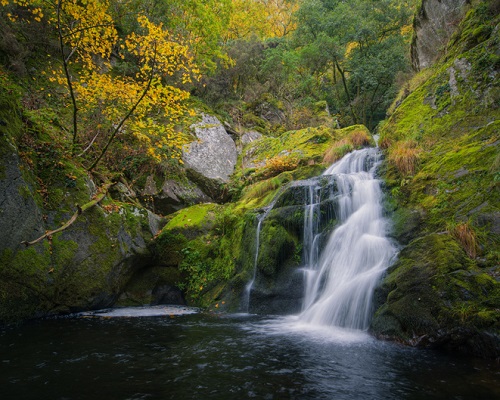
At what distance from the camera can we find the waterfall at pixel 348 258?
5.03 m

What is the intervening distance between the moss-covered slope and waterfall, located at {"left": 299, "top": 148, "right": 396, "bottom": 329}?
0.37 m

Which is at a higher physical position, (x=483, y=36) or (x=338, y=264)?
(x=483, y=36)

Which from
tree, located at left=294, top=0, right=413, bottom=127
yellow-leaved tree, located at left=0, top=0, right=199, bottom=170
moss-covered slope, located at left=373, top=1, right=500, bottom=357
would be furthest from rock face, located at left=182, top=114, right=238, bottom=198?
tree, located at left=294, top=0, right=413, bottom=127

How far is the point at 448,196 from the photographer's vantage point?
5.50 meters

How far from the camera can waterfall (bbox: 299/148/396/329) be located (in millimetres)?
5027

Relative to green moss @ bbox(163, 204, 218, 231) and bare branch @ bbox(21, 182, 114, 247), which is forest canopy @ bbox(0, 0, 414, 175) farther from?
bare branch @ bbox(21, 182, 114, 247)

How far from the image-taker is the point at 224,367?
3.37 m

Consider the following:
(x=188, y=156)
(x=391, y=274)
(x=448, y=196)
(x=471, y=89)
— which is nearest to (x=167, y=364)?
(x=391, y=274)

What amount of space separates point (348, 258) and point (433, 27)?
Answer: 35.8ft

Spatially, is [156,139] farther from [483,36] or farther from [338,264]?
[483,36]

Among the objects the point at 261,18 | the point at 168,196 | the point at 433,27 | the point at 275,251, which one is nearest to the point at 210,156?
the point at 168,196

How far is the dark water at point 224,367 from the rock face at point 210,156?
740cm

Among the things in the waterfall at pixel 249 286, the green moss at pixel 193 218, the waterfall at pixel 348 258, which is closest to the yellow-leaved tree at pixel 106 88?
the green moss at pixel 193 218

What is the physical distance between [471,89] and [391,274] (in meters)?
5.57
